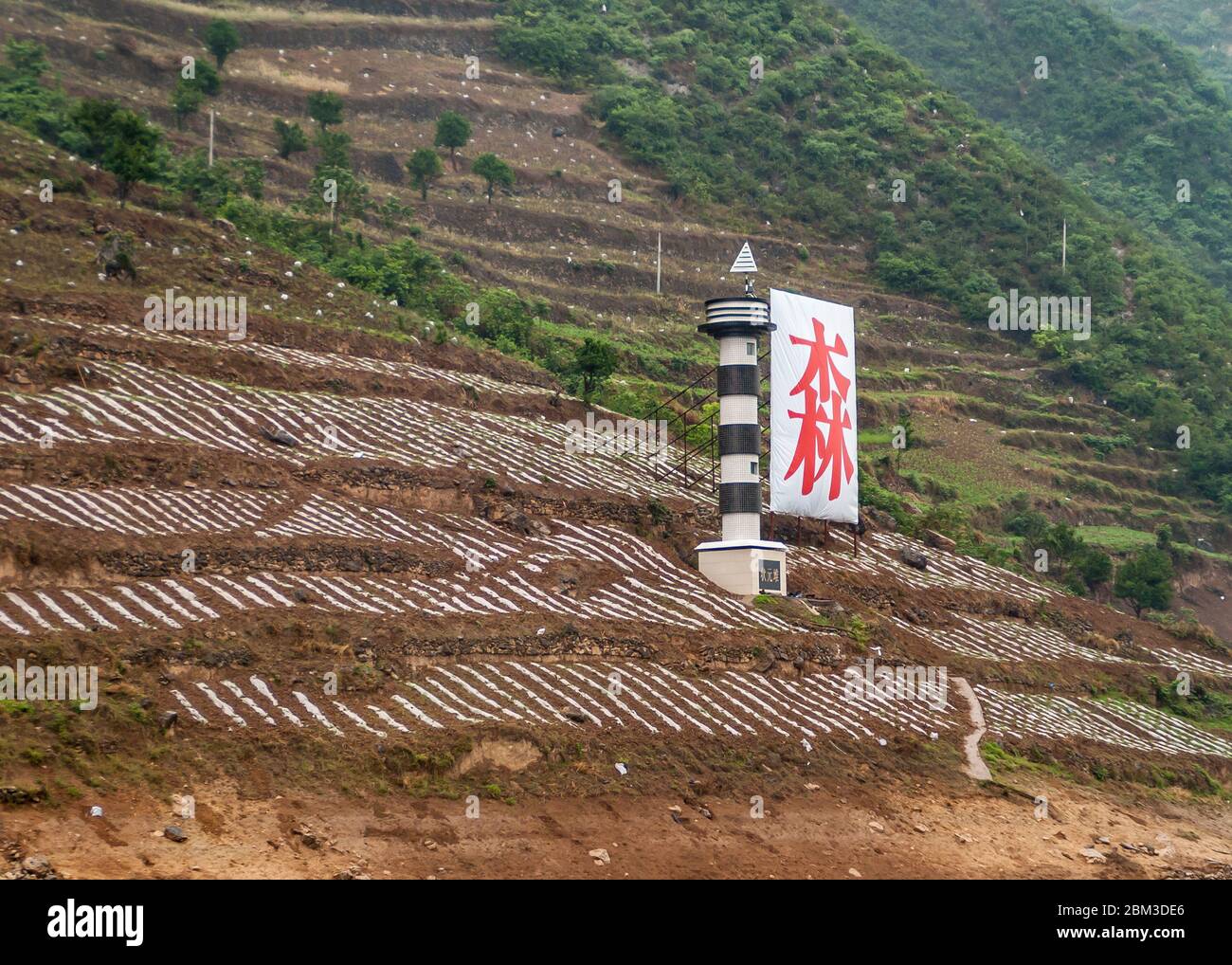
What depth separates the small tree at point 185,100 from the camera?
85.6m

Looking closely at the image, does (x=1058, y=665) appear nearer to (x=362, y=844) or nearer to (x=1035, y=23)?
(x=362, y=844)

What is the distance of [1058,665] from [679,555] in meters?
13.9

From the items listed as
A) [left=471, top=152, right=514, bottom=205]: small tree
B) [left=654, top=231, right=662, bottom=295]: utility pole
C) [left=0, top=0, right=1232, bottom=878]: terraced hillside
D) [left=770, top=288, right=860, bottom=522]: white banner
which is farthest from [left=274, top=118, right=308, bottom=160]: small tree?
[left=770, top=288, right=860, bottom=522]: white banner

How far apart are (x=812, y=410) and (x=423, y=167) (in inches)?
1533

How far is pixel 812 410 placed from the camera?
5475 cm

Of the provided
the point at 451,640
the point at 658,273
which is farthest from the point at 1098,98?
the point at 451,640

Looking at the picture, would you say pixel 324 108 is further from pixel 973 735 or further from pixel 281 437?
pixel 973 735

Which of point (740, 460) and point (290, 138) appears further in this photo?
point (290, 138)

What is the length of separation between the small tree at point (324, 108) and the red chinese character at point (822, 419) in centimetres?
4040

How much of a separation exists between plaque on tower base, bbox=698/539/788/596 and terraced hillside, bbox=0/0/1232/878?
902 millimetres

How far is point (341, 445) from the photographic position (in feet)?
167

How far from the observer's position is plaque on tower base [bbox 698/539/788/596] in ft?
168

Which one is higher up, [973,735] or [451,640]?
[451,640]

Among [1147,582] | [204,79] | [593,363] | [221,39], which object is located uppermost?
[221,39]
